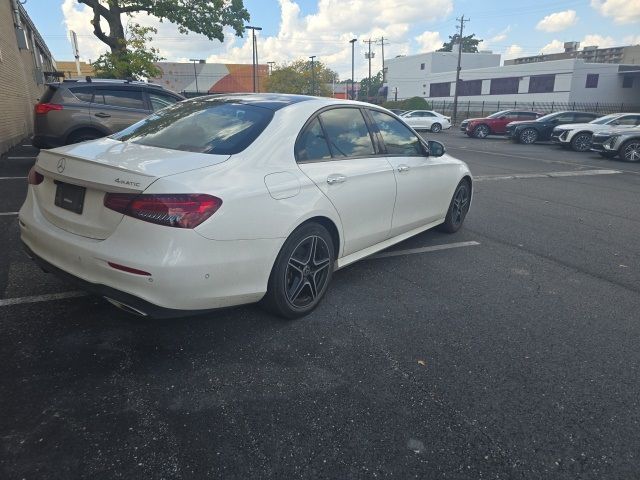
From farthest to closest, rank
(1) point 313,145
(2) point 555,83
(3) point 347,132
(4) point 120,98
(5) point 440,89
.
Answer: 1. (5) point 440,89
2. (2) point 555,83
3. (4) point 120,98
4. (3) point 347,132
5. (1) point 313,145

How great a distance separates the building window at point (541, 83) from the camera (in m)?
44.3

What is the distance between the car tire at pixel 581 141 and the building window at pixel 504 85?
34.1m

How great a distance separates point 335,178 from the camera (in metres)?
3.37

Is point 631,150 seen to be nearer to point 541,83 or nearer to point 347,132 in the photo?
point 347,132

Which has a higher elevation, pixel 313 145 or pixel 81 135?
pixel 313 145

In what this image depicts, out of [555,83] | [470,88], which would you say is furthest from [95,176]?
[470,88]

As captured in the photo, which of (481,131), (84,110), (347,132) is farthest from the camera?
(481,131)

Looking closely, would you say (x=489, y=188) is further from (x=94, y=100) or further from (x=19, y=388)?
(x=19, y=388)

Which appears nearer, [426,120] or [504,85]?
[426,120]

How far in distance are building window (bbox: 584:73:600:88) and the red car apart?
2406cm

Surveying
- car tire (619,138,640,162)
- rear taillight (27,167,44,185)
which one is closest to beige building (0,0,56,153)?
rear taillight (27,167,44,185)

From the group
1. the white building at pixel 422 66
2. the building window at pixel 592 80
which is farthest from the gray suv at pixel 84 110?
the white building at pixel 422 66

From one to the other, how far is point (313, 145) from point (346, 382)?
1745 millimetres

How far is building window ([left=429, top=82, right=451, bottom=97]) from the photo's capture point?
186 feet
